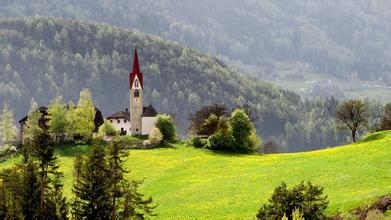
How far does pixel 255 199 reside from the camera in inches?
2119

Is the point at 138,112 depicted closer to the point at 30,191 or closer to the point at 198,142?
the point at 198,142

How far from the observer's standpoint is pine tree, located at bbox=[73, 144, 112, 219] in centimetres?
4384

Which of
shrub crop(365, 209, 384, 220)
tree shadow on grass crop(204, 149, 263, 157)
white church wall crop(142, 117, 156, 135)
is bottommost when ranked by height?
shrub crop(365, 209, 384, 220)

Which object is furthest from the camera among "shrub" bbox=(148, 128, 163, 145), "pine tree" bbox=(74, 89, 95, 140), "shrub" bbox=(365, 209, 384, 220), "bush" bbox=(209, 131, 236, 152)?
"pine tree" bbox=(74, 89, 95, 140)

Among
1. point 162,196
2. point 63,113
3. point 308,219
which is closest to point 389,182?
point 308,219

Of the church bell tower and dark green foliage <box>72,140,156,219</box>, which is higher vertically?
the church bell tower

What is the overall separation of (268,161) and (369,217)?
162 feet

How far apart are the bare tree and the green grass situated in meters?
18.5

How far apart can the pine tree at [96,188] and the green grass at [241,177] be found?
9.36 m

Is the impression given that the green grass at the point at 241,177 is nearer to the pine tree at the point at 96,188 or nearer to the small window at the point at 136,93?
the pine tree at the point at 96,188

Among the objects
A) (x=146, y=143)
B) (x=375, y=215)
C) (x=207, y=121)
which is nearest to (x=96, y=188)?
(x=375, y=215)

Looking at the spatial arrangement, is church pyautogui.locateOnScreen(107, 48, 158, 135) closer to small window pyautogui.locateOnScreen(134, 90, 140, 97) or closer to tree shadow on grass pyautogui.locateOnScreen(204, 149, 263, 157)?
small window pyautogui.locateOnScreen(134, 90, 140, 97)

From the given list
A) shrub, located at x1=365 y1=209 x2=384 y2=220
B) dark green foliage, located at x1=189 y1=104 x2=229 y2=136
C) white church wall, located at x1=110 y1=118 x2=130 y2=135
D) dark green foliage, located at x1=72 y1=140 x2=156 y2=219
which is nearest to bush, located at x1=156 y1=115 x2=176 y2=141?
dark green foliage, located at x1=189 y1=104 x2=229 y2=136

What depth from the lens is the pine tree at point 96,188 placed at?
4384 centimetres
